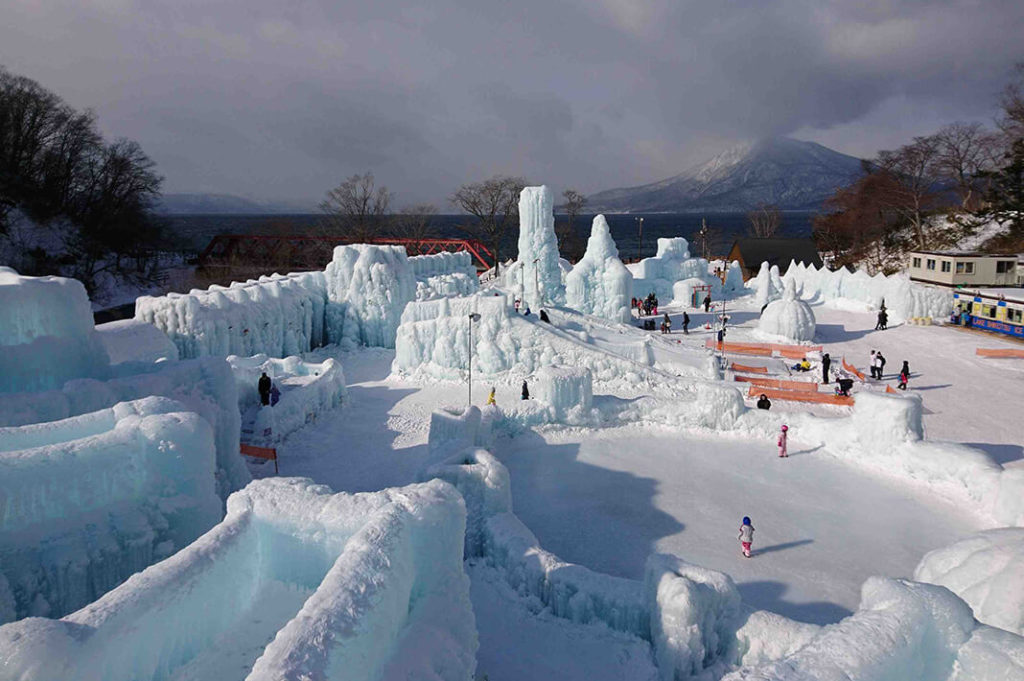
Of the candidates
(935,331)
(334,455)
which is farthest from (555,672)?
(935,331)

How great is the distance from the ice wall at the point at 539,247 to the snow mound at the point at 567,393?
1749 centimetres

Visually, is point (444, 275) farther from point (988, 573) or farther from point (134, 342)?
point (988, 573)

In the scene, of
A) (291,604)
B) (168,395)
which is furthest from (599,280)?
(291,604)

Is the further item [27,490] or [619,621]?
[619,621]

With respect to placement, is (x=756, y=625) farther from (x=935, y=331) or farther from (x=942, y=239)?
(x=942, y=239)

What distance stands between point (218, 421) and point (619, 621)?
8.22 m

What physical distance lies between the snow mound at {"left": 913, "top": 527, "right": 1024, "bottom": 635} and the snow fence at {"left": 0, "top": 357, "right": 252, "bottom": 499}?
472 inches

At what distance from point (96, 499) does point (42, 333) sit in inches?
165

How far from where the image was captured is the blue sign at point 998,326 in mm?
28344

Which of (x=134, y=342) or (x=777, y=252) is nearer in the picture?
(x=134, y=342)

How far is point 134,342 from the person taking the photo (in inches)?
661

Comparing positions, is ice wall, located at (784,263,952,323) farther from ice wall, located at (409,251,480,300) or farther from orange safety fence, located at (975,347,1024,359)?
ice wall, located at (409,251,480,300)

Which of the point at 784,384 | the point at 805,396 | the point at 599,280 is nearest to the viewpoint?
the point at 805,396

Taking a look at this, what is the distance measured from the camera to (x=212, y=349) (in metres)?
21.5
